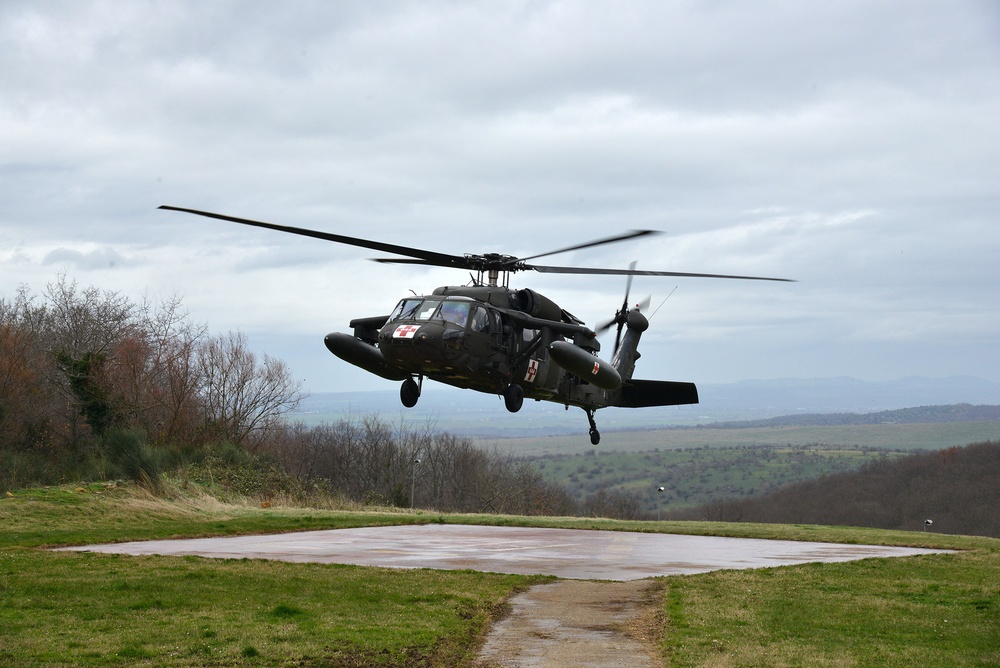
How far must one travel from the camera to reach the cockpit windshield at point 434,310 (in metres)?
17.8

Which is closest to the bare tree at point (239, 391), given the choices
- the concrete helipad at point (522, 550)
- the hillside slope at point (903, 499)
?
the concrete helipad at point (522, 550)

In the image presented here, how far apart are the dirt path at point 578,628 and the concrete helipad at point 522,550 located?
189 centimetres

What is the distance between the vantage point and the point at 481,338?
18016 millimetres

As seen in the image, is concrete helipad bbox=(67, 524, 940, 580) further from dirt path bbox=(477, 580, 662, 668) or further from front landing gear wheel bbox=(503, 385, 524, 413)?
front landing gear wheel bbox=(503, 385, 524, 413)

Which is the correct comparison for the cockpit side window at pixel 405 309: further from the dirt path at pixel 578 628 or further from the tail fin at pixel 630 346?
the tail fin at pixel 630 346

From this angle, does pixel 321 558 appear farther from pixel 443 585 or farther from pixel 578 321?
pixel 578 321

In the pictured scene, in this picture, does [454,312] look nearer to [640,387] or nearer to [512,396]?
[512,396]

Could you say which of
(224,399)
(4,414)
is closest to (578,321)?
(4,414)

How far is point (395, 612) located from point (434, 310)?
237 inches

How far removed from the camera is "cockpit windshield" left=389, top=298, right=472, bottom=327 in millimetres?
17812

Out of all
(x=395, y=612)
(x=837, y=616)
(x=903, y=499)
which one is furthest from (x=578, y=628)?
(x=903, y=499)

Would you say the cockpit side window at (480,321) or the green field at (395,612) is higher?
the cockpit side window at (480,321)

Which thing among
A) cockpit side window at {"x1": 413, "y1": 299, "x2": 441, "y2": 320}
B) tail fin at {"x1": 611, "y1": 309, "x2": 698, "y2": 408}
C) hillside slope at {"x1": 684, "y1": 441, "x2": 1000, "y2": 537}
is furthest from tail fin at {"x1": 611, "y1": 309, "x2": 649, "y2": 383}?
hillside slope at {"x1": 684, "y1": 441, "x2": 1000, "y2": 537}

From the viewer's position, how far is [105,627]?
11.9m
